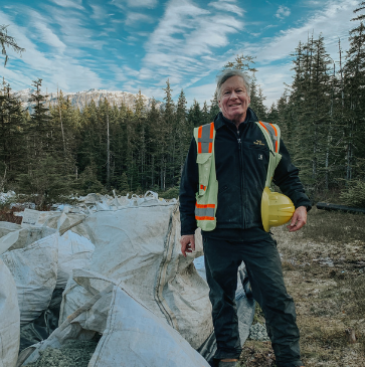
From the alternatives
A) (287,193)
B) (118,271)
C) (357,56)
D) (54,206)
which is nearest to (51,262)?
(118,271)

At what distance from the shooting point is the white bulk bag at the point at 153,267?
6.30 feet

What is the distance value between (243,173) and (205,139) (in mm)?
336

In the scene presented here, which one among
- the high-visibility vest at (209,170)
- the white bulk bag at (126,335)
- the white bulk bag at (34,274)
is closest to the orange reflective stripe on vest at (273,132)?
the high-visibility vest at (209,170)

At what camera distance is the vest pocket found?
69.1 inches

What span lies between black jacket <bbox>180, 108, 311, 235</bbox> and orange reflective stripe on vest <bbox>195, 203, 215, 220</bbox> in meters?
0.04

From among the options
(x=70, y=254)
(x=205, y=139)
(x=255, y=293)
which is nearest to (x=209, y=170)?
(x=205, y=139)

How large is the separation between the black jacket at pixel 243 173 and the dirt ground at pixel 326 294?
1002 millimetres

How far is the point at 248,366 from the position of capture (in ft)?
5.82

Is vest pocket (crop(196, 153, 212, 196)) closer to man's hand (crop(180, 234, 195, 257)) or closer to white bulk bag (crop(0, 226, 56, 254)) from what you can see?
man's hand (crop(180, 234, 195, 257))

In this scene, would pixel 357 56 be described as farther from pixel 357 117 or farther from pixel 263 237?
pixel 263 237

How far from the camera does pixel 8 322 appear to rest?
4.10ft

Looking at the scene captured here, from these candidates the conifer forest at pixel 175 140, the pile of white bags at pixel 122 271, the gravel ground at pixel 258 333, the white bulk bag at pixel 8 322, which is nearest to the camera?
the white bulk bag at pixel 8 322

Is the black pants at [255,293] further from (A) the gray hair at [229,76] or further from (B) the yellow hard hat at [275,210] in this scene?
(A) the gray hair at [229,76]

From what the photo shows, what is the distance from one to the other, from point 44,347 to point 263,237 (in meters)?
1.33
